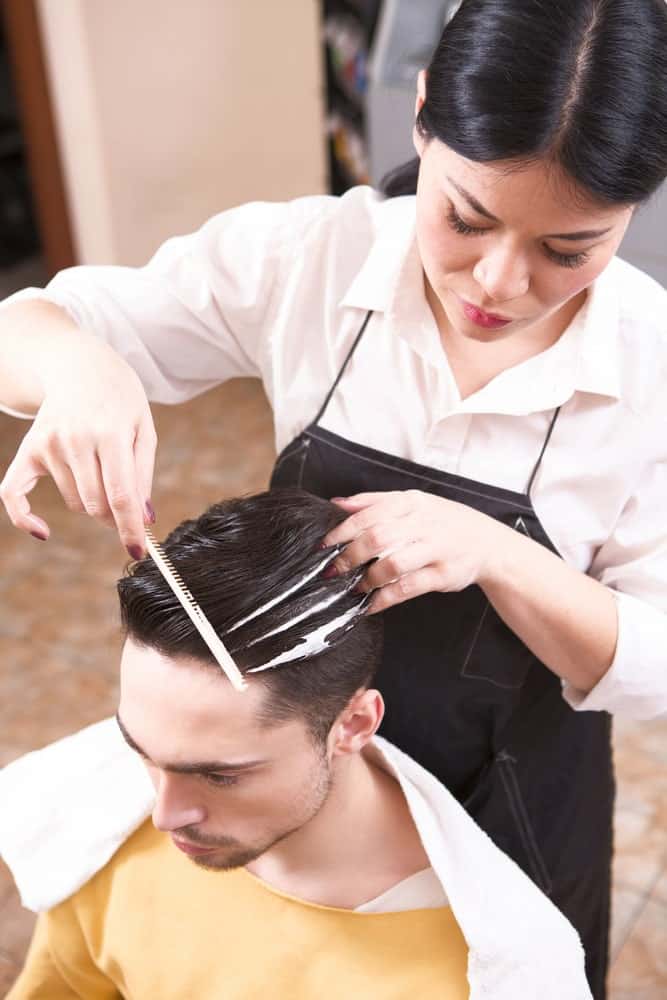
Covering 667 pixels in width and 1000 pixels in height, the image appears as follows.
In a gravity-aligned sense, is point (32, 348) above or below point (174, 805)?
above

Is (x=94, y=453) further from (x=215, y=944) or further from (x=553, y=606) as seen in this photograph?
(x=215, y=944)

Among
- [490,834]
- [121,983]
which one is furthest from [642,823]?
[121,983]

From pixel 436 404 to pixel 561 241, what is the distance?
1.09 ft

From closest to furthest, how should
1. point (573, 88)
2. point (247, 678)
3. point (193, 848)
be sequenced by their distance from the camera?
point (573, 88) → point (247, 678) → point (193, 848)

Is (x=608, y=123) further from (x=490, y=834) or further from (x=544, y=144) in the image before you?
(x=490, y=834)

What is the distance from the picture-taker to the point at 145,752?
1.25 meters

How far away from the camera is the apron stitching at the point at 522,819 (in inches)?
59.5

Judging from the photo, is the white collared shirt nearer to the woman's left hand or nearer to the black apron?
the black apron

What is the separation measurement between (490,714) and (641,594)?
26cm

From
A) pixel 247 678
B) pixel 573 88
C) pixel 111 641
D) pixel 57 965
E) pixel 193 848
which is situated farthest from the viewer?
pixel 111 641

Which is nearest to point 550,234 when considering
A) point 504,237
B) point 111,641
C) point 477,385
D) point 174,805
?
point 504,237

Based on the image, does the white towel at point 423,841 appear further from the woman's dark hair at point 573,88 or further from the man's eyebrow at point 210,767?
the woman's dark hair at point 573,88

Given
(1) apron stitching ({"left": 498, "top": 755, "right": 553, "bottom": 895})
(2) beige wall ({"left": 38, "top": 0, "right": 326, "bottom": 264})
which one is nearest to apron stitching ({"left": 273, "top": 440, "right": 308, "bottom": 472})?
(1) apron stitching ({"left": 498, "top": 755, "right": 553, "bottom": 895})

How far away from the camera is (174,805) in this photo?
49.6 inches
